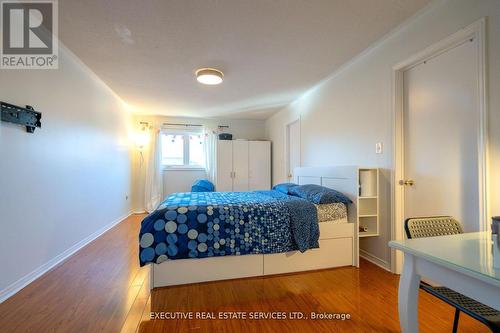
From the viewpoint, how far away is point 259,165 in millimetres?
5320

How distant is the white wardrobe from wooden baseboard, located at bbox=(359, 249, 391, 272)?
9.67 ft

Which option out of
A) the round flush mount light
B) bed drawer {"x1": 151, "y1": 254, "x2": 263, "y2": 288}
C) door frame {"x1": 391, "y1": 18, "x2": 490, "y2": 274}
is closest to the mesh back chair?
door frame {"x1": 391, "y1": 18, "x2": 490, "y2": 274}

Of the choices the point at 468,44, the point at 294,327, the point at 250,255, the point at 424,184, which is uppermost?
the point at 468,44

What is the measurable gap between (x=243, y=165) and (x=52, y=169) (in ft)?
11.6

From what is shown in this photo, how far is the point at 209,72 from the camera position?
279 centimetres

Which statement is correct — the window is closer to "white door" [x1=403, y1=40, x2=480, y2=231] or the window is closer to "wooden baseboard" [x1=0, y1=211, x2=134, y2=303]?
"wooden baseboard" [x1=0, y1=211, x2=134, y2=303]

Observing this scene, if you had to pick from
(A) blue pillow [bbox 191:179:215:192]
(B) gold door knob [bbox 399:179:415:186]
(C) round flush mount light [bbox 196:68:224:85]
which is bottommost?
(A) blue pillow [bbox 191:179:215:192]

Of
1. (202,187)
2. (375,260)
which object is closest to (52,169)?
(202,187)

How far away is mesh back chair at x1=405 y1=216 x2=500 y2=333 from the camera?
899 millimetres

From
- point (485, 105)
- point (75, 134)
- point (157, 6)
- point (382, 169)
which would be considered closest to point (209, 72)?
point (157, 6)

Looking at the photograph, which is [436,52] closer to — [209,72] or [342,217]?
[342,217]

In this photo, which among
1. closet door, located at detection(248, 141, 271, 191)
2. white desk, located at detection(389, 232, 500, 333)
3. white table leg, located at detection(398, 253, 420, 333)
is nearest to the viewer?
white desk, located at detection(389, 232, 500, 333)

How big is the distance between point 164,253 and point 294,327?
1.15 metres

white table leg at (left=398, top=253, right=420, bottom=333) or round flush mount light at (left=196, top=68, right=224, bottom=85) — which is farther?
round flush mount light at (left=196, top=68, right=224, bottom=85)
